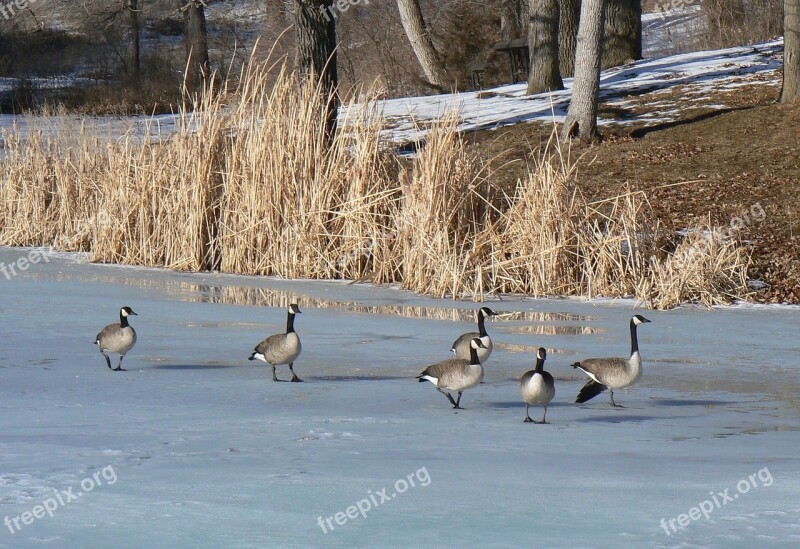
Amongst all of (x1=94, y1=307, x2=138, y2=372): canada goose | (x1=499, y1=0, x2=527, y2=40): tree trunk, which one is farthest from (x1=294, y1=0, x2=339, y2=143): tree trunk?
(x1=499, y1=0, x2=527, y2=40): tree trunk

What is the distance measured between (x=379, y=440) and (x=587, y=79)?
1251 cm

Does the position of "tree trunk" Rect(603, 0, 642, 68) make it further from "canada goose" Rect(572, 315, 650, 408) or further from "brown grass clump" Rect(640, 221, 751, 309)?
"canada goose" Rect(572, 315, 650, 408)

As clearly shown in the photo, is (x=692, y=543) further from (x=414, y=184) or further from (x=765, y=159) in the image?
(x=765, y=159)

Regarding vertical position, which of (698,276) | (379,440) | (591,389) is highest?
(698,276)

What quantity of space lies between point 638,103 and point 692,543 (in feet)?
53.1

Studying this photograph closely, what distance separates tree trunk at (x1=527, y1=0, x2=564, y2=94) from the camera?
20.3 meters

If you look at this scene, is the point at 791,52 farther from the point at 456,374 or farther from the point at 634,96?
the point at 456,374

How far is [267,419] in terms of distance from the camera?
4.65 m

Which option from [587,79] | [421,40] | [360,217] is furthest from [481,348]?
[421,40]

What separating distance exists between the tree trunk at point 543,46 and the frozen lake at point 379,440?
43.6 feet

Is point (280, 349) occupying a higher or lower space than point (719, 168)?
lower

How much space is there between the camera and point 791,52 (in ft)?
52.8

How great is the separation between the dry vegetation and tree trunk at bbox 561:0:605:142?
4.20 m

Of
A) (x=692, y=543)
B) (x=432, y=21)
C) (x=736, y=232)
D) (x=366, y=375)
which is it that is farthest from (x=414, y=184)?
(x=432, y=21)
